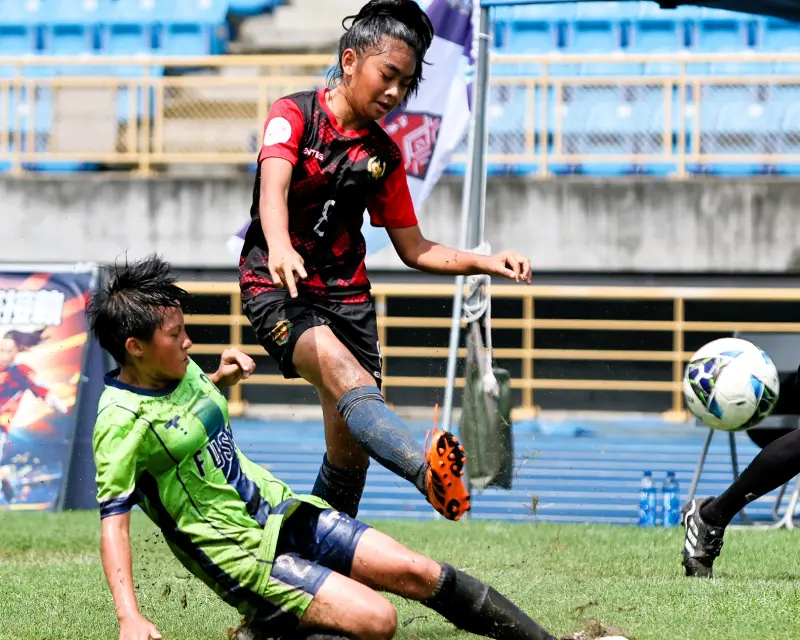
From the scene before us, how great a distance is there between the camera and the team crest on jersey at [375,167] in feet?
13.8

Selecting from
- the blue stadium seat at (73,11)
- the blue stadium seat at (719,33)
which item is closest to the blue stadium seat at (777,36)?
the blue stadium seat at (719,33)

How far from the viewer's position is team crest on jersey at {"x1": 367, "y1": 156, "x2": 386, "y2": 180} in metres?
4.21

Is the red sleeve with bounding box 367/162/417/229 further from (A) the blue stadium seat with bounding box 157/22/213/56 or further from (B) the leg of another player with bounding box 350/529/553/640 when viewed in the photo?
(A) the blue stadium seat with bounding box 157/22/213/56

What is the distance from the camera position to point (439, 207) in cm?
1530

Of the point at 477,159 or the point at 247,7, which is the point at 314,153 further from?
the point at 247,7

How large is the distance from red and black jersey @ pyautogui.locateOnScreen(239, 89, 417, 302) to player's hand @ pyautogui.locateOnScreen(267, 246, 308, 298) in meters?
0.50

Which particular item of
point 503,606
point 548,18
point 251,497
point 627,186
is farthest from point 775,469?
point 548,18

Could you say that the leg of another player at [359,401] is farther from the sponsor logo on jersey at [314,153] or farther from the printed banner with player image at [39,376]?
the printed banner with player image at [39,376]

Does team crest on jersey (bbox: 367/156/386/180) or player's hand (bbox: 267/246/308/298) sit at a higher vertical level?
team crest on jersey (bbox: 367/156/386/180)

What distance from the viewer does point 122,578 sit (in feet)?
10.3

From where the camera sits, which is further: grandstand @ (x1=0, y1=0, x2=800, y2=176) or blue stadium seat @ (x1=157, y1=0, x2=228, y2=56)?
blue stadium seat @ (x1=157, y1=0, x2=228, y2=56)

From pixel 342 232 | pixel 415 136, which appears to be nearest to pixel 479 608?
pixel 342 232

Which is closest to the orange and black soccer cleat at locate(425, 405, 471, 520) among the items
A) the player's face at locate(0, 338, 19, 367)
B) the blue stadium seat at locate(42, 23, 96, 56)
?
the player's face at locate(0, 338, 19, 367)

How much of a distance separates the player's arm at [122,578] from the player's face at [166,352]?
43 cm
